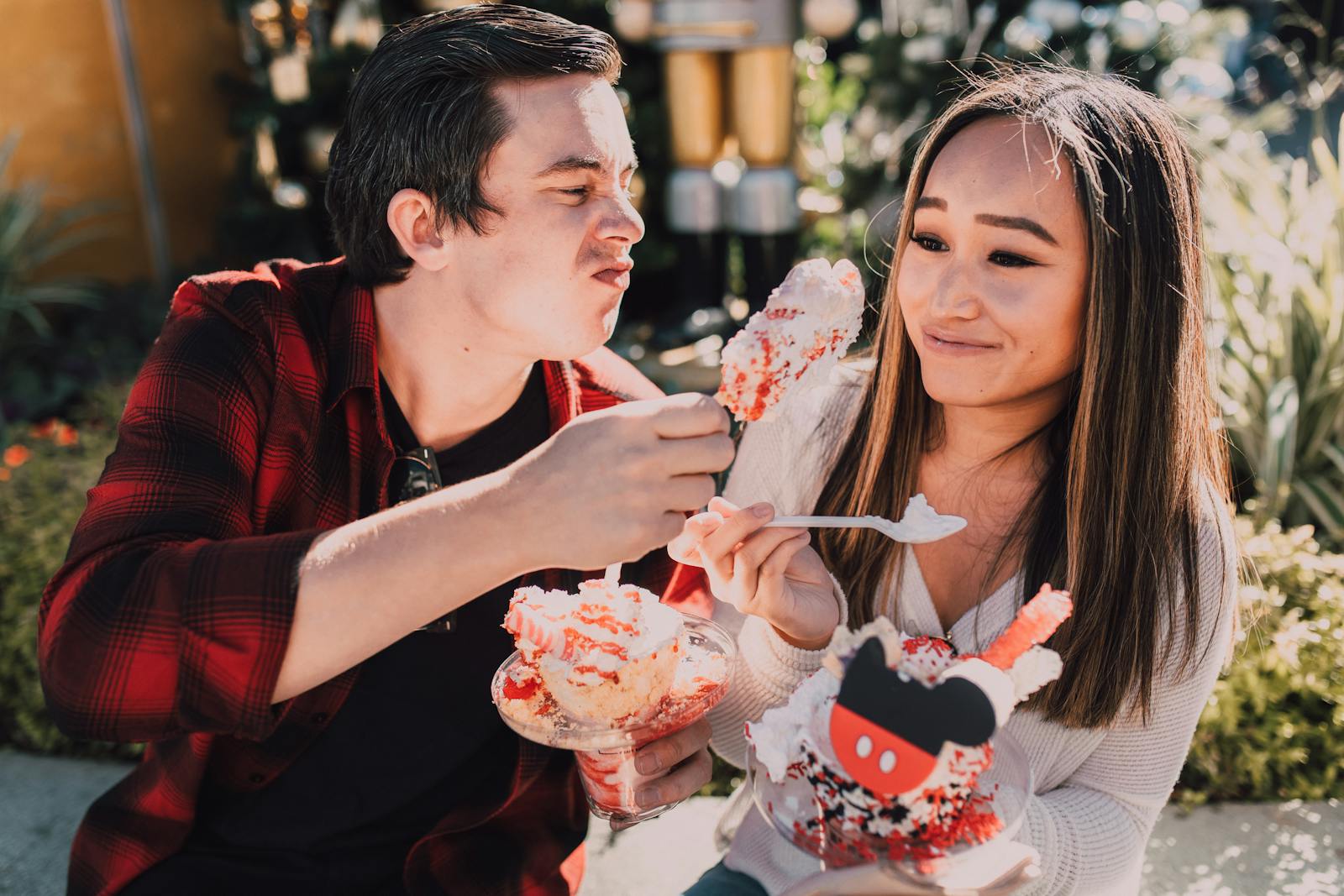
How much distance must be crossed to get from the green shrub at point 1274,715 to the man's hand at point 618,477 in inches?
A: 84.9

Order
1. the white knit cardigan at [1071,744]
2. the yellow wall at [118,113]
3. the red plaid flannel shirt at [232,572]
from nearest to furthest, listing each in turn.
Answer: the red plaid flannel shirt at [232,572] → the white knit cardigan at [1071,744] → the yellow wall at [118,113]

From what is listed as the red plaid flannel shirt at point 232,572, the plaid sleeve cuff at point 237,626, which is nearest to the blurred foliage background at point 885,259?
the red plaid flannel shirt at point 232,572

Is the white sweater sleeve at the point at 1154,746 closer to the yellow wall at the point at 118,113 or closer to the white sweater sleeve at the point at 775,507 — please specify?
the white sweater sleeve at the point at 775,507

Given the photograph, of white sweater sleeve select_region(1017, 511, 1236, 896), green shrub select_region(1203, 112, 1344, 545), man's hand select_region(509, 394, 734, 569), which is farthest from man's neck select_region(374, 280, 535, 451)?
green shrub select_region(1203, 112, 1344, 545)

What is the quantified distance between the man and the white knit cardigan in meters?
A: 0.26

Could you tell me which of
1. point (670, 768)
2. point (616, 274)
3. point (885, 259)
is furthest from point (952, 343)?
point (885, 259)

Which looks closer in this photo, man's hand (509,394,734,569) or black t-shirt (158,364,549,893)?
man's hand (509,394,734,569)

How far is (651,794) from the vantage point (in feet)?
6.04

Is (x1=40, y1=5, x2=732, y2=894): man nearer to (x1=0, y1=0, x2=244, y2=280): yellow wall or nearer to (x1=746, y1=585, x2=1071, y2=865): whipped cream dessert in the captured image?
(x1=746, y1=585, x2=1071, y2=865): whipped cream dessert

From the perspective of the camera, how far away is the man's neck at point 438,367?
86.0 inches

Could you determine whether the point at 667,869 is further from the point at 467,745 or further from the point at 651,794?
the point at 651,794

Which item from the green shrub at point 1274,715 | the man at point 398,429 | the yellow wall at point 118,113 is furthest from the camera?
the yellow wall at point 118,113

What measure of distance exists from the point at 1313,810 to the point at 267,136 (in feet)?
19.3

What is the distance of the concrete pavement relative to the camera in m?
2.72
